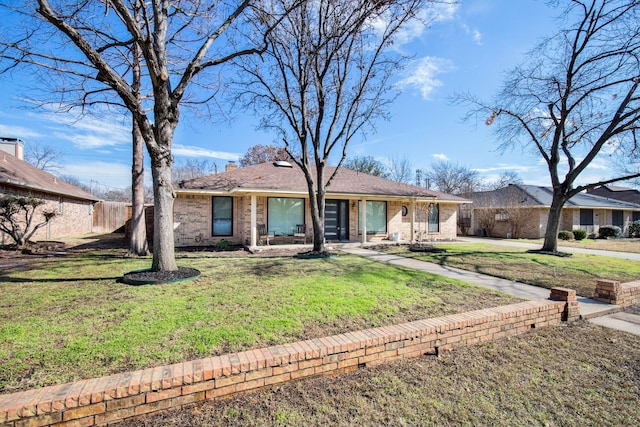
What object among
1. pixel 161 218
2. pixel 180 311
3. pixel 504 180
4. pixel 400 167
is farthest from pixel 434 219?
pixel 504 180

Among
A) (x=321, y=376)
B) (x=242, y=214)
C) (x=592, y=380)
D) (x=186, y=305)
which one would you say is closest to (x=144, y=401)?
(x=321, y=376)

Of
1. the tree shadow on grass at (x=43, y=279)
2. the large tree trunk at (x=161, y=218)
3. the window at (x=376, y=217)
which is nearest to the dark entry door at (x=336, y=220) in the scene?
the window at (x=376, y=217)

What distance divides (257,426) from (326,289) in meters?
3.01

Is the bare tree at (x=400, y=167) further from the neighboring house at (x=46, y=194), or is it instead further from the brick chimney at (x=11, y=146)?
the brick chimney at (x=11, y=146)

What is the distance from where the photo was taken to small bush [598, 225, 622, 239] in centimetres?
2122

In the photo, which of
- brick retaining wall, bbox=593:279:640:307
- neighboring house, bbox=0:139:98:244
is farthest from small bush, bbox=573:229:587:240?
neighboring house, bbox=0:139:98:244

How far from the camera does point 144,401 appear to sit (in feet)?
7.39

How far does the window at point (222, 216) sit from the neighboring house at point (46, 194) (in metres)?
6.44

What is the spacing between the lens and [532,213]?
20.3m

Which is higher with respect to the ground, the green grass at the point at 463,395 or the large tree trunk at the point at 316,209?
the large tree trunk at the point at 316,209

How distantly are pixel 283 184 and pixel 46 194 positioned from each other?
1219 cm

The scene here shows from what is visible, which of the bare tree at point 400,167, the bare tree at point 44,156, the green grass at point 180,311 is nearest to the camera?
the green grass at point 180,311

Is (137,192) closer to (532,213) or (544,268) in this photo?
(544,268)

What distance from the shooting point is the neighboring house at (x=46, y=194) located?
11583mm
